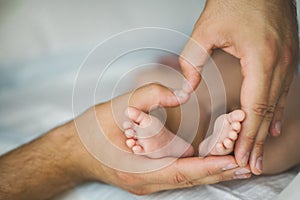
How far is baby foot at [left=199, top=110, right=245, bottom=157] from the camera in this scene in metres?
0.66

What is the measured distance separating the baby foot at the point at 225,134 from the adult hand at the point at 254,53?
0.04ft

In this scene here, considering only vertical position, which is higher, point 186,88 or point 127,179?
point 186,88

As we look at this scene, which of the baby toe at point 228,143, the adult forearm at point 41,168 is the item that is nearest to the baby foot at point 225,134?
the baby toe at point 228,143

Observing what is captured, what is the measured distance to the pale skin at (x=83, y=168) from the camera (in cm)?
67

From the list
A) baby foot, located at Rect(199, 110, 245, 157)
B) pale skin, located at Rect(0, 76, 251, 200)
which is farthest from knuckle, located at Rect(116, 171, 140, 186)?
baby foot, located at Rect(199, 110, 245, 157)

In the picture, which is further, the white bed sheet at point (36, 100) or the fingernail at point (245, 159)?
the white bed sheet at point (36, 100)

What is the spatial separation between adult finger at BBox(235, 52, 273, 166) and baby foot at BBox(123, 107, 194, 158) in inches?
3.6

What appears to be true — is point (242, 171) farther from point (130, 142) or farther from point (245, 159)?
point (130, 142)

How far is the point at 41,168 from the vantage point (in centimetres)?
76

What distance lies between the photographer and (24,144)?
79cm

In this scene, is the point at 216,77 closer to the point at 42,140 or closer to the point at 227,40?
the point at 227,40

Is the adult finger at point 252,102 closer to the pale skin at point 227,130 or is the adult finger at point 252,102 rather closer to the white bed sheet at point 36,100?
the pale skin at point 227,130

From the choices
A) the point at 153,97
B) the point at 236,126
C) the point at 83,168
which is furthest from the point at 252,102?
the point at 83,168

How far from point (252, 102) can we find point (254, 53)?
72mm
